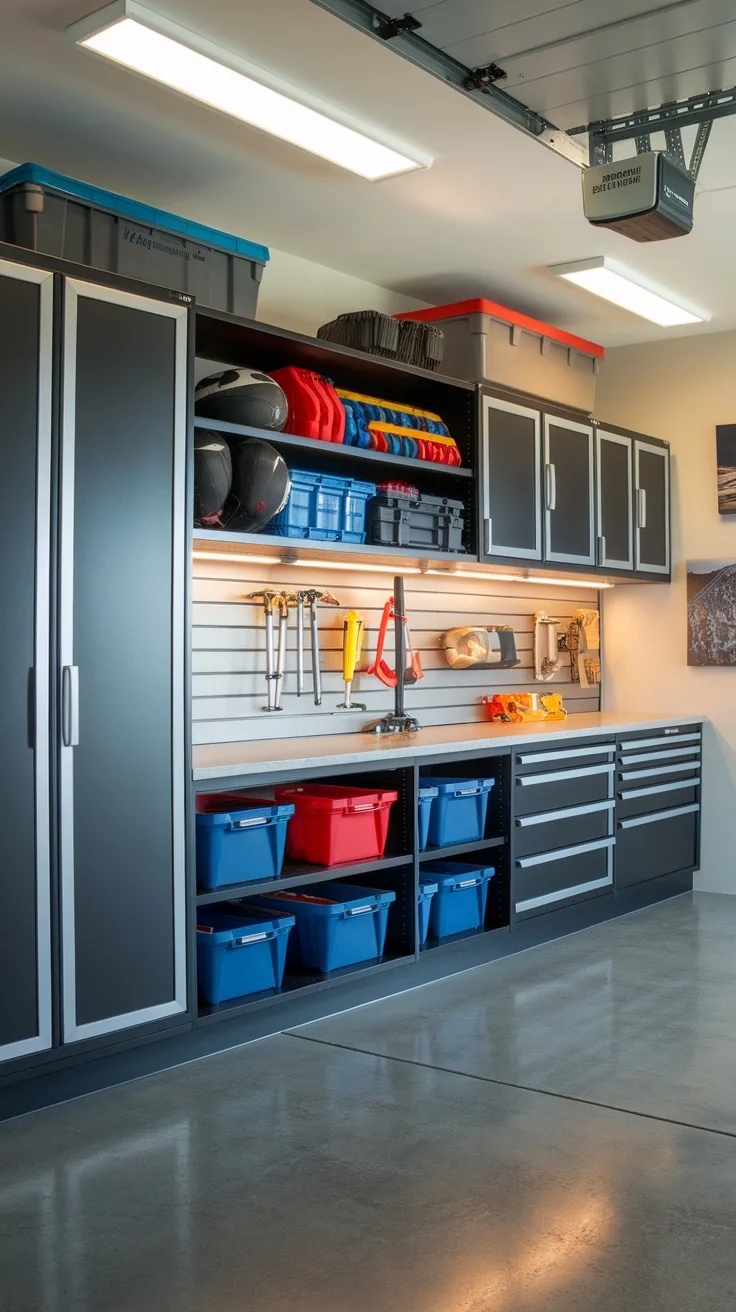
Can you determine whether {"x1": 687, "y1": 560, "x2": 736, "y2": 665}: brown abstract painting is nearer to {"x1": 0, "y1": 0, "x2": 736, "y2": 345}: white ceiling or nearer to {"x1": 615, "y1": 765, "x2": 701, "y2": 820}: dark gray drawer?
{"x1": 615, "y1": 765, "x2": 701, "y2": 820}: dark gray drawer


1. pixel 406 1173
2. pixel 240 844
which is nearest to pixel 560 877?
pixel 240 844

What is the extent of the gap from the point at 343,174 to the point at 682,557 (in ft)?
10.4

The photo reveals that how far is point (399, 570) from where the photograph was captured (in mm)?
5062

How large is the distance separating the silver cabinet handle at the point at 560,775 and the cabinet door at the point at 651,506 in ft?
4.32

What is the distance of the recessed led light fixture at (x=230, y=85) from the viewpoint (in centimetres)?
301

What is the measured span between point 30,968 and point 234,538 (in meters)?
1.50

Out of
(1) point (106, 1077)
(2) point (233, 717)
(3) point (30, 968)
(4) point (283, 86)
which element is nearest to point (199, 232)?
(4) point (283, 86)

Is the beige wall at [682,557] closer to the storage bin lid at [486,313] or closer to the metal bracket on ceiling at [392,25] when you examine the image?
the storage bin lid at [486,313]

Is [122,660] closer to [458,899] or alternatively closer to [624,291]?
[458,899]

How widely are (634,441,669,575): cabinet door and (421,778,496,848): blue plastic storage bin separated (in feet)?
6.67

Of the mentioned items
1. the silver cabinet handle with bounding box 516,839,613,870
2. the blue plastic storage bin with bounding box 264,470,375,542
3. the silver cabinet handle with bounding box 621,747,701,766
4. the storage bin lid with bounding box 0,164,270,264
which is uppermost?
the storage bin lid with bounding box 0,164,270,264

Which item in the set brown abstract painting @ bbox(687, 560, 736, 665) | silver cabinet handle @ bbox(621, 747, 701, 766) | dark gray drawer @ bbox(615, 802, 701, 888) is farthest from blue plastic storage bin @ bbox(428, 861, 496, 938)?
brown abstract painting @ bbox(687, 560, 736, 665)

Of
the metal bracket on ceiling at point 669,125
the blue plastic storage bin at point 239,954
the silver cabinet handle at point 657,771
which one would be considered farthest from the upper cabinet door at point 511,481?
the blue plastic storage bin at point 239,954

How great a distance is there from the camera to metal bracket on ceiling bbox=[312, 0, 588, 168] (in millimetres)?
2785
